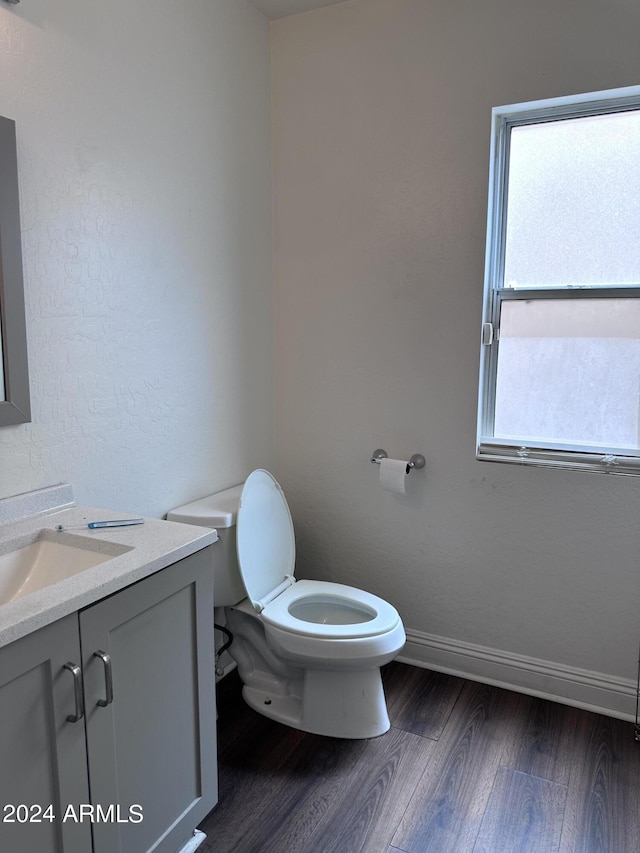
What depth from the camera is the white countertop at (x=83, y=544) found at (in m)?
1.08

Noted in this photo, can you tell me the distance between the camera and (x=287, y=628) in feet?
6.35

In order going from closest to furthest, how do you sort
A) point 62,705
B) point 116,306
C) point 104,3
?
point 62,705 < point 104,3 < point 116,306

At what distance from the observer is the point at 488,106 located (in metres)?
2.11

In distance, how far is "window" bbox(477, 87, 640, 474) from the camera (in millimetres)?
2070

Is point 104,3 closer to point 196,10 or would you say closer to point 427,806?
point 196,10

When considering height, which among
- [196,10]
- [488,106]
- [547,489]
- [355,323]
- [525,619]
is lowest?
[525,619]

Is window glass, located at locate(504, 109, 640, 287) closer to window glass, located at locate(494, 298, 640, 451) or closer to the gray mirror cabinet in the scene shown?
window glass, located at locate(494, 298, 640, 451)

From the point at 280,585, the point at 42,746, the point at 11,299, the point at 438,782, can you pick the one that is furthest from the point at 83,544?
the point at 438,782

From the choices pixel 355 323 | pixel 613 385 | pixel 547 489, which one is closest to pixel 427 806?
pixel 547 489

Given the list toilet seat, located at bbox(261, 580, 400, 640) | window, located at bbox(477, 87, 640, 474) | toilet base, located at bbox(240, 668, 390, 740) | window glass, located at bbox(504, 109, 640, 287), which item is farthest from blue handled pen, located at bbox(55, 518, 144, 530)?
window glass, located at bbox(504, 109, 640, 287)

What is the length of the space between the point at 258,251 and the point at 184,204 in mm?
476

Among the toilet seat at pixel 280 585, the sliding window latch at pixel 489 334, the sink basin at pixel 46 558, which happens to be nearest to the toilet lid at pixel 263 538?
the toilet seat at pixel 280 585

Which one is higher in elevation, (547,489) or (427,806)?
(547,489)

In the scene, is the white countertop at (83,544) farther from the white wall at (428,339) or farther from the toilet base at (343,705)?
the white wall at (428,339)
